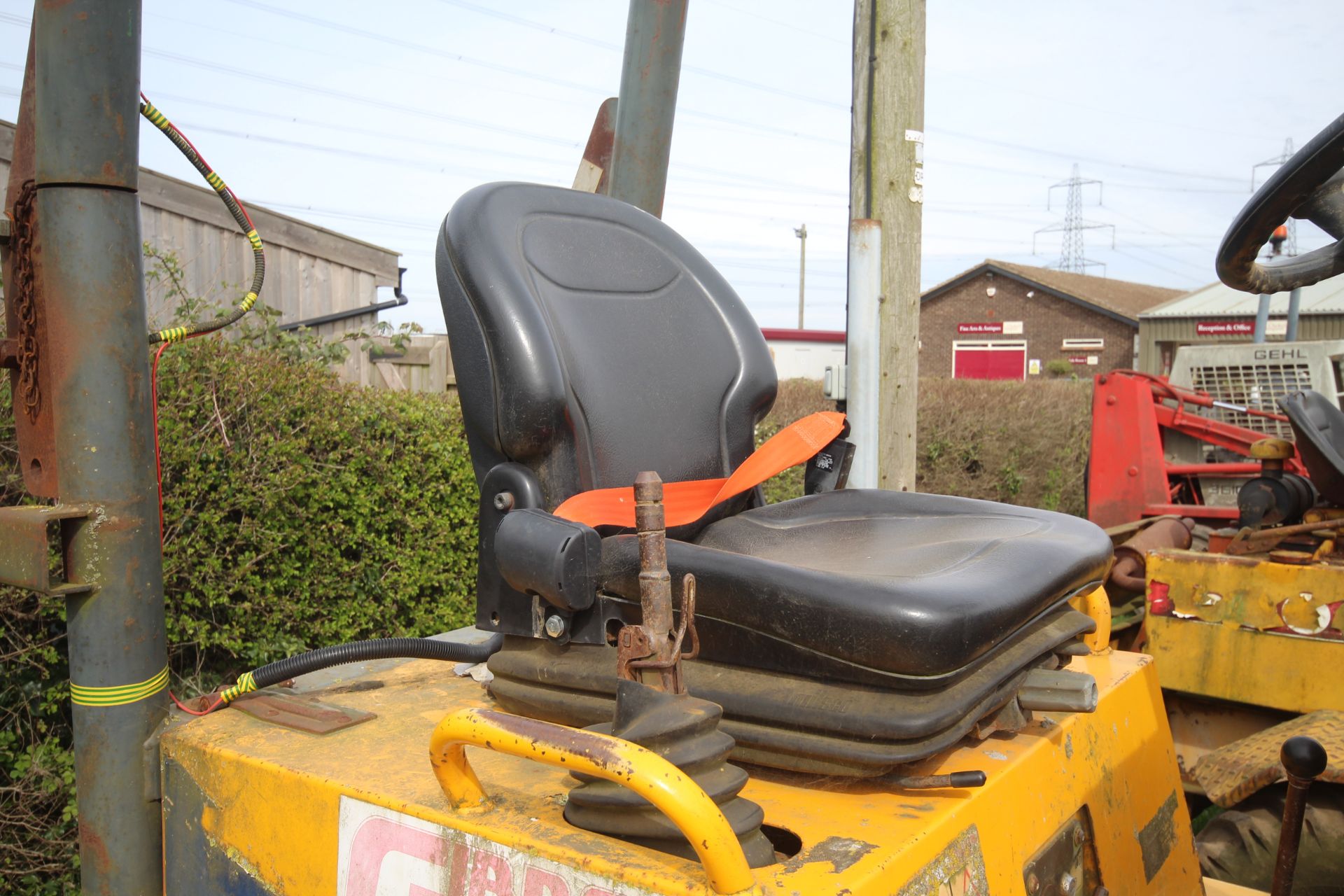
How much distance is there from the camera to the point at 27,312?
5.62ft

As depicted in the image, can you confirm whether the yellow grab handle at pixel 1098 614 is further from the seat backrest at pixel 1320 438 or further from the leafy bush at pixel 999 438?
the leafy bush at pixel 999 438

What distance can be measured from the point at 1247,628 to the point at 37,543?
312cm

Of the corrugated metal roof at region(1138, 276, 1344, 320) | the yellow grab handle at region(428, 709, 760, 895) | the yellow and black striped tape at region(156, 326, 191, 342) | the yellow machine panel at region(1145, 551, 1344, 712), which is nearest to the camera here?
the yellow grab handle at region(428, 709, 760, 895)

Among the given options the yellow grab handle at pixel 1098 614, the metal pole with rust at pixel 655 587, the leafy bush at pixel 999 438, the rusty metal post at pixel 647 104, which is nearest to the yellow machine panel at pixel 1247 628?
the yellow grab handle at pixel 1098 614

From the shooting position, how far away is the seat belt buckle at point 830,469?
220 cm

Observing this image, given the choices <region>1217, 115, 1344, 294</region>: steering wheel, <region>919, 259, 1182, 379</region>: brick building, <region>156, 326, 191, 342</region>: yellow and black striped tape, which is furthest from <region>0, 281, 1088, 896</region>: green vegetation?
<region>919, 259, 1182, 379</region>: brick building

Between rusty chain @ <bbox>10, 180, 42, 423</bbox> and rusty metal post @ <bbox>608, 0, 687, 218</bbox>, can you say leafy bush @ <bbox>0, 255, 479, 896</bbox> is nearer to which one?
rusty chain @ <bbox>10, 180, 42, 423</bbox>

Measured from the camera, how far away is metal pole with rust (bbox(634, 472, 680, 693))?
125 cm

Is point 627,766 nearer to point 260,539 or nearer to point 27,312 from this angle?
point 27,312

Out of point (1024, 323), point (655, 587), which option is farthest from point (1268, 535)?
point (1024, 323)

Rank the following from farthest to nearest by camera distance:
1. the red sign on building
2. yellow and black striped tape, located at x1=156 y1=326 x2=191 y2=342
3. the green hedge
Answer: the red sign on building
the green hedge
yellow and black striped tape, located at x1=156 y1=326 x2=191 y2=342

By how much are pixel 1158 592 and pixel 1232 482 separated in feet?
6.46

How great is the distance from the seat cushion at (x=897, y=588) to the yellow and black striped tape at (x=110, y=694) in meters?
0.81

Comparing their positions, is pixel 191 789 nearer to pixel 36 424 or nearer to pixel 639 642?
pixel 36 424
